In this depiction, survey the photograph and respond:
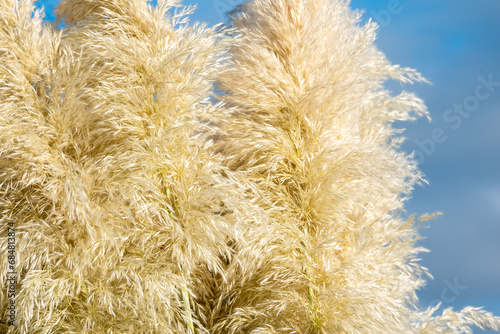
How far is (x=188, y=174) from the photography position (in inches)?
139

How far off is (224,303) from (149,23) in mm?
2048

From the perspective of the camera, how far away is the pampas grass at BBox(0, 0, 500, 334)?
325cm

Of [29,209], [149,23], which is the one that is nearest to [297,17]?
[149,23]

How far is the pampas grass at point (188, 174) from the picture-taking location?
325cm

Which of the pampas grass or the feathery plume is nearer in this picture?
the pampas grass

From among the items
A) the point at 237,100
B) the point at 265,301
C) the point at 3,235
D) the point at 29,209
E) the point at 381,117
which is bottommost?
the point at 3,235

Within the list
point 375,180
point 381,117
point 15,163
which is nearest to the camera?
point 15,163

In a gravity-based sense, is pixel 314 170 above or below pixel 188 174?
above

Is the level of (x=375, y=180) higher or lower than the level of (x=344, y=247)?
higher

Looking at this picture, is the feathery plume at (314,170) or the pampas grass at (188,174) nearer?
the pampas grass at (188,174)

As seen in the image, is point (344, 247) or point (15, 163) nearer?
point (15, 163)

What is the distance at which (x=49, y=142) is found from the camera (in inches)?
133

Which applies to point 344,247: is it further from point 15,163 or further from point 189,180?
point 15,163

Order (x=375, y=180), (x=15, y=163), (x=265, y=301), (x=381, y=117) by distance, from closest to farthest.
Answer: (x=15, y=163), (x=265, y=301), (x=375, y=180), (x=381, y=117)
